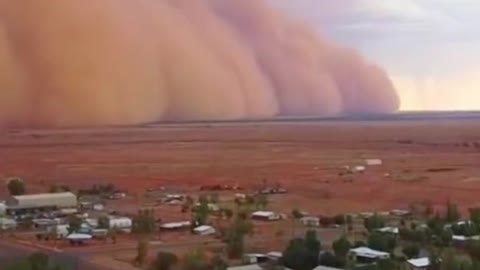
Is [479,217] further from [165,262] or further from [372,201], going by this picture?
[165,262]

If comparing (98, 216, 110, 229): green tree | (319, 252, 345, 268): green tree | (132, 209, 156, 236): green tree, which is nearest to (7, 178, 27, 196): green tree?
(98, 216, 110, 229): green tree

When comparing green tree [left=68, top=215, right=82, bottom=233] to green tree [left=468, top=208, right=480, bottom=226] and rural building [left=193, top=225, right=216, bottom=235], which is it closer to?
rural building [left=193, top=225, right=216, bottom=235]

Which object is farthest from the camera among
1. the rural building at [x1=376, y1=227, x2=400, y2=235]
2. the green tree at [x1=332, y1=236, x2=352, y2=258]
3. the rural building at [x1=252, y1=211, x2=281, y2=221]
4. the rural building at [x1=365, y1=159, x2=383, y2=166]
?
the rural building at [x1=365, y1=159, x2=383, y2=166]

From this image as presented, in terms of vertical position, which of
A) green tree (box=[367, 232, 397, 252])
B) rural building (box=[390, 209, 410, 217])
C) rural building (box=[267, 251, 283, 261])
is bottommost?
rural building (box=[390, 209, 410, 217])

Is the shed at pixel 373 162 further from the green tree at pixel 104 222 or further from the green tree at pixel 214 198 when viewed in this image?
the green tree at pixel 104 222

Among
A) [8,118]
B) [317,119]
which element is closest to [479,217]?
[8,118]

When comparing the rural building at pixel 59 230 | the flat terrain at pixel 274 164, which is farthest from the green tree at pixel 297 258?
the flat terrain at pixel 274 164

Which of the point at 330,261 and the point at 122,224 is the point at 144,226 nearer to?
Answer: the point at 122,224
